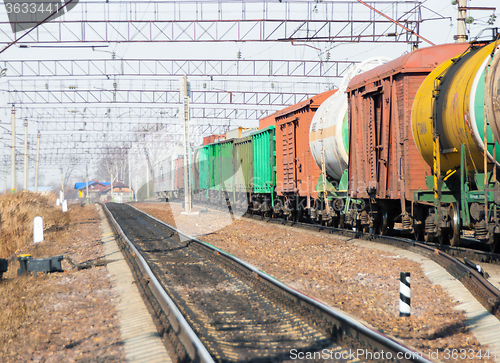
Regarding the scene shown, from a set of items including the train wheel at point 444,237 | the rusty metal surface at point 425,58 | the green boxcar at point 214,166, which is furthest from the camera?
the green boxcar at point 214,166

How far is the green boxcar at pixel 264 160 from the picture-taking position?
72.3ft

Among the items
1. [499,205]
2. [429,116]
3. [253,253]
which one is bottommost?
[253,253]

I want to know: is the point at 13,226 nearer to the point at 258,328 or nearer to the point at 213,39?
the point at 213,39

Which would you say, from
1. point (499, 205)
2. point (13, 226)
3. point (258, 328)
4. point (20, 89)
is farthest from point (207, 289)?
point (20, 89)

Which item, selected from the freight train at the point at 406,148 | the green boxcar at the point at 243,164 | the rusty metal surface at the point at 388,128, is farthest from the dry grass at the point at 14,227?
the rusty metal surface at the point at 388,128

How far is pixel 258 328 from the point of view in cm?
610

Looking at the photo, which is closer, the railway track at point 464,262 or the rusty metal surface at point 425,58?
the railway track at point 464,262

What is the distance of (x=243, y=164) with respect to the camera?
27.0 m

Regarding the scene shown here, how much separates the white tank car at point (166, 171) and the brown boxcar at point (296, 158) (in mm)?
A: 24066

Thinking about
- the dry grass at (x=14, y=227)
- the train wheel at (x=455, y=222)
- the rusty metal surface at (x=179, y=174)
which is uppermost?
the rusty metal surface at (x=179, y=174)

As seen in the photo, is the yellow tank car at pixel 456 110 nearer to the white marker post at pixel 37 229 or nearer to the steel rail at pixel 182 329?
the steel rail at pixel 182 329

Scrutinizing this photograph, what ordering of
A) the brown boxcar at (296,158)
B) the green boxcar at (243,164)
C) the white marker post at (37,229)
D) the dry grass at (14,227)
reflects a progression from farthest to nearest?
1. the green boxcar at (243,164)
2. the dry grass at (14,227)
3. the brown boxcar at (296,158)
4. the white marker post at (37,229)

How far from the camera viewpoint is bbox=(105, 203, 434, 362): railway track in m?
5.03

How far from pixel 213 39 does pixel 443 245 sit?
53.0 ft
